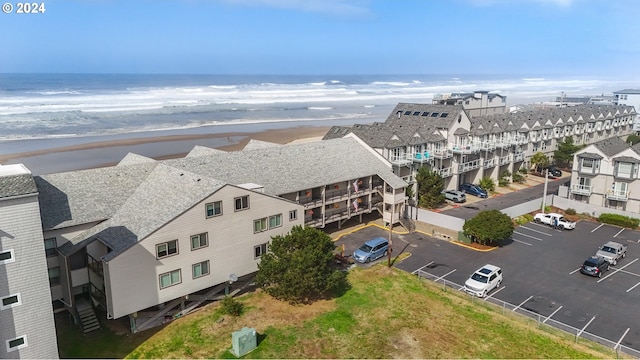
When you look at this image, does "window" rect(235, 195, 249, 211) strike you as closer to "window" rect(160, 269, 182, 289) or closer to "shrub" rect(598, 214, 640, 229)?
"window" rect(160, 269, 182, 289)

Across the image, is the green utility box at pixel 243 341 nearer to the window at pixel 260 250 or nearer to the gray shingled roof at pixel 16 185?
the window at pixel 260 250

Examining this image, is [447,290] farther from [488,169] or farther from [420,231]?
[488,169]

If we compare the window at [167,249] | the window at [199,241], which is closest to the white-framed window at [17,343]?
the window at [167,249]

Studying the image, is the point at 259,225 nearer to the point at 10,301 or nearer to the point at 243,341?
the point at 243,341

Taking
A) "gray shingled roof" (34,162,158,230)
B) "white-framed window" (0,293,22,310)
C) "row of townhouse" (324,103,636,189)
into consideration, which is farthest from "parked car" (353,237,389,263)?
"white-framed window" (0,293,22,310)

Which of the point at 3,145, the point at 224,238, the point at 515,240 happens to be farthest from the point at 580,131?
the point at 3,145

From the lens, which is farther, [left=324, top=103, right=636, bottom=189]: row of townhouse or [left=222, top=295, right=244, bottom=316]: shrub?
[left=324, top=103, right=636, bottom=189]: row of townhouse

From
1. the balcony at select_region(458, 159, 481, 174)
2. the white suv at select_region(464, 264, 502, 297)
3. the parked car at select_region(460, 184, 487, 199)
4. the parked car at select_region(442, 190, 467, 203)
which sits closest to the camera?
the white suv at select_region(464, 264, 502, 297)
